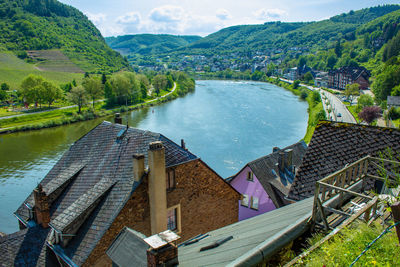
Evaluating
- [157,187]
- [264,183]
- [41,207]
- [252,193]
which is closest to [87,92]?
[252,193]

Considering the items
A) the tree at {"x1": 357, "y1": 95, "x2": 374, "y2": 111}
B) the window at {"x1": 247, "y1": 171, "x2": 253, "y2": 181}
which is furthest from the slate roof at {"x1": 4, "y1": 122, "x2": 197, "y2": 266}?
the tree at {"x1": 357, "y1": 95, "x2": 374, "y2": 111}

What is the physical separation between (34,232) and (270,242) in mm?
9872

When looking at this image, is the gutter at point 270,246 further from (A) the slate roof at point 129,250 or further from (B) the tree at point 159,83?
(B) the tree at point 159,83

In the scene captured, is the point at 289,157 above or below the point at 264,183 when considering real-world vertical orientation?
above

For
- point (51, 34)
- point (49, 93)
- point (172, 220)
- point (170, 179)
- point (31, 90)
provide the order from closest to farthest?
point (170, 179) → point (172, 220) → point (31, 90) → point (49, 93) → point (51, 34)

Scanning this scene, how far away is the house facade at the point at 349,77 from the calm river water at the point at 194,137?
36.4 meters

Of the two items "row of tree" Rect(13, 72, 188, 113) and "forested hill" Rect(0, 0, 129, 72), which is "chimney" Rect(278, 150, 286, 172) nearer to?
"row of tree" Rect(13, 72, 188, 113)

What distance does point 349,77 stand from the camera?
101 metres

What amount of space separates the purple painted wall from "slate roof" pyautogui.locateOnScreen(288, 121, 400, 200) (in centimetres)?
1018

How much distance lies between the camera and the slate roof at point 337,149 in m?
8.27

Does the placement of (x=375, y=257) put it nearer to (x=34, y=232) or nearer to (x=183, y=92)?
(x=34, y=232)

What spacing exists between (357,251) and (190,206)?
29.1ft

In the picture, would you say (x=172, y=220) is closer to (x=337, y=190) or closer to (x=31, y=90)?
(x=337, y=190)

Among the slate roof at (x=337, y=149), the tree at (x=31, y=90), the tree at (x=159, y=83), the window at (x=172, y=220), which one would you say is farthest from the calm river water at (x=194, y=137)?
the tree at (x=159, y=83)
